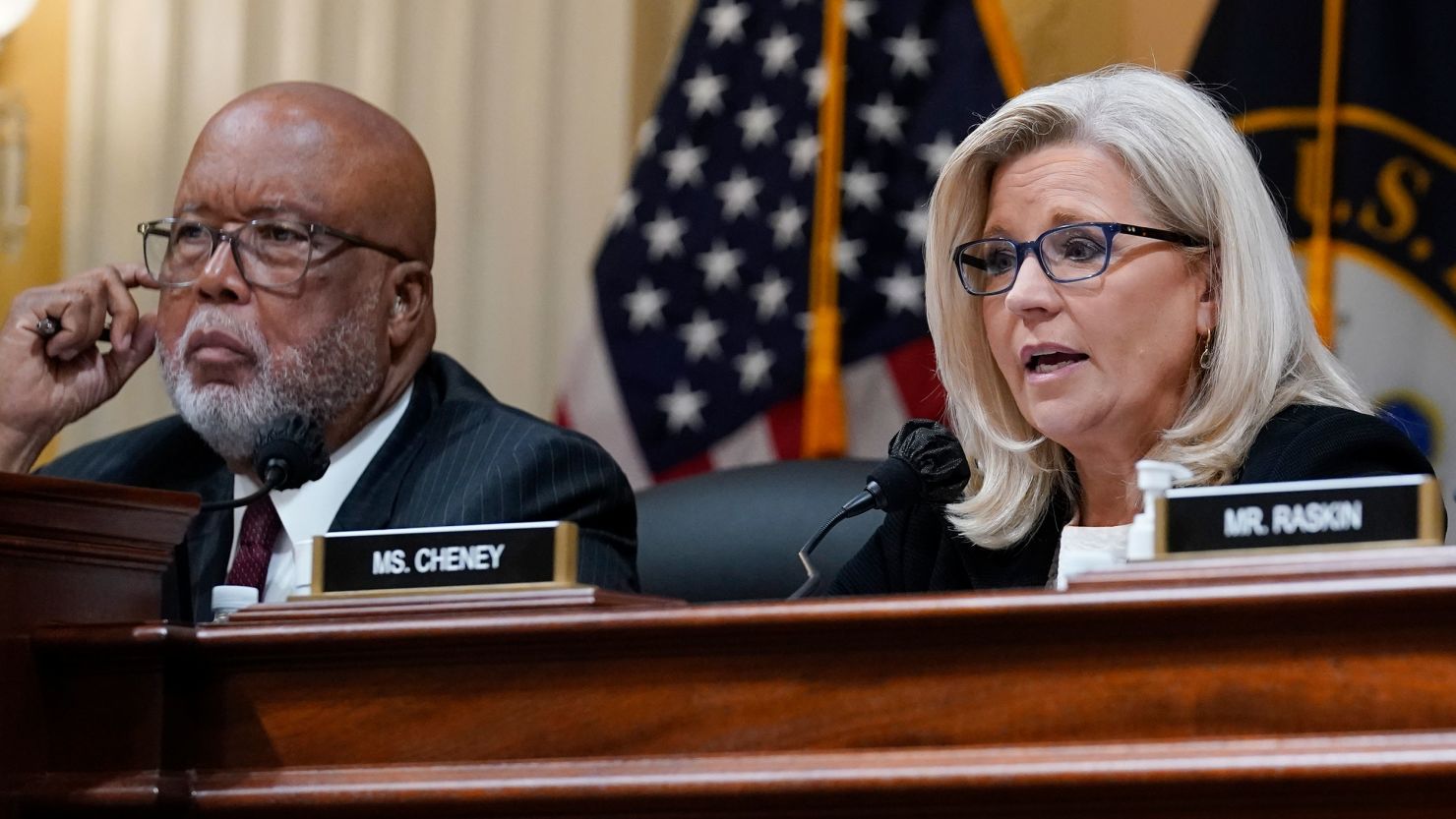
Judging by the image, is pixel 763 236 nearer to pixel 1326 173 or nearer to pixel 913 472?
pixel 1326 173


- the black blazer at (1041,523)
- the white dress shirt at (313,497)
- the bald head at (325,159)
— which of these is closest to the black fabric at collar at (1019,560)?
the black blazer at (1041,523)

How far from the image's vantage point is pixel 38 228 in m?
4.32

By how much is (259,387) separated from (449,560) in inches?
47.2

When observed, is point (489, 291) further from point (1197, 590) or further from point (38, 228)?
point (1197, 590)

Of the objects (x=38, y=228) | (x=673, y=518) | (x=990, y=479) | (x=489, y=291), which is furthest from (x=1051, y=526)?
(x=38, y=228)

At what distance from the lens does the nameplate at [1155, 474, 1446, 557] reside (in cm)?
119

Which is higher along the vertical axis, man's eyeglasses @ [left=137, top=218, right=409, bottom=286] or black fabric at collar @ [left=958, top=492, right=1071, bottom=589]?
man's eyeglasses @ [left=137, top=218, right=409, bottom=286]

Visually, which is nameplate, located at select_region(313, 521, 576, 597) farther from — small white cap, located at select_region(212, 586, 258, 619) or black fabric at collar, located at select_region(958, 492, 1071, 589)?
black fabric at collar, located at select_region(958, 492, 1071, 589)

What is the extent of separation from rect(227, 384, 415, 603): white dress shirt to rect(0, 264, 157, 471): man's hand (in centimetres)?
28

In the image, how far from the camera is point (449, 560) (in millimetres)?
1446

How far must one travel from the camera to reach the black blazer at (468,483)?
2395 millimetres

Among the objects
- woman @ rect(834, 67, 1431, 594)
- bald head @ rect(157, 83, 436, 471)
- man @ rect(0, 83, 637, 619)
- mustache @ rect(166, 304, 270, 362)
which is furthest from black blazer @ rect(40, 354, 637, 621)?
woman @ rect(834, 67, 1431, 594)

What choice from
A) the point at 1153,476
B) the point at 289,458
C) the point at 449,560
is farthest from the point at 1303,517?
the point at 289,458

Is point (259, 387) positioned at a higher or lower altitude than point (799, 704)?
higher
